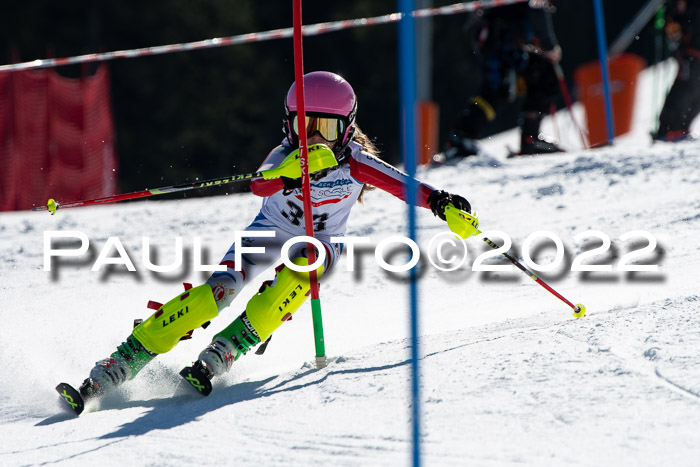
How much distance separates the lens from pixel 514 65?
25.0 ft

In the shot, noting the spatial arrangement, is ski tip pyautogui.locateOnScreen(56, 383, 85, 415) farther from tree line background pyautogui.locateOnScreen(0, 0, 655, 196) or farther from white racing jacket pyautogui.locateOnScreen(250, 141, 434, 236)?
tree line background pyautogui.locateOnScreen(0, 0, 655, 196)

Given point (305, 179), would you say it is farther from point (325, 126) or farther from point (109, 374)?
point (109, 374)

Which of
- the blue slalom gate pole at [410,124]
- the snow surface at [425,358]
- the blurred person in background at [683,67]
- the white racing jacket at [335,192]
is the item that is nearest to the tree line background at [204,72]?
the blurred person in background at [683,67]

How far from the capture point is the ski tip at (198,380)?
3398mm

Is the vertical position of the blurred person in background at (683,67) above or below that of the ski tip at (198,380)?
above

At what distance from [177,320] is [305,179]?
73 cm

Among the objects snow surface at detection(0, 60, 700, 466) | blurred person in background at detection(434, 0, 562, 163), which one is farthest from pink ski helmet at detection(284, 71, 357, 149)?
blurred person in background at detection(434, 0, 562, 163)

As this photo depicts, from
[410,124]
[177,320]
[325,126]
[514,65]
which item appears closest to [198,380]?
[177,320]

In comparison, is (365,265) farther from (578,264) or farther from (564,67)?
(564,67)

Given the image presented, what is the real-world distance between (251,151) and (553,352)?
17.6 m

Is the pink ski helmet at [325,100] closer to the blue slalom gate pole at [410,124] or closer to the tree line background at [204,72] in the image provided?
the blue slalom gate pole at [410,124]

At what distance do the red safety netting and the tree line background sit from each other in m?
5.47

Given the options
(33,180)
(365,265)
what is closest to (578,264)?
(365,265)

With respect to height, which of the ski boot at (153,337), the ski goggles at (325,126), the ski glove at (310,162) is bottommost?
the ski boot at (153,337)
